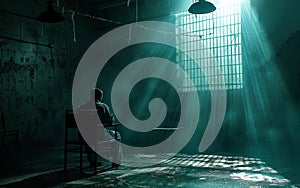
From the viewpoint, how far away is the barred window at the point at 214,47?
8469 mm

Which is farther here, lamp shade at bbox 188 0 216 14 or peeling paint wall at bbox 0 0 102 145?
peeling paint wall at bbox 0 0 102 145

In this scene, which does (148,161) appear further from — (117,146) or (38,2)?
(38,2)

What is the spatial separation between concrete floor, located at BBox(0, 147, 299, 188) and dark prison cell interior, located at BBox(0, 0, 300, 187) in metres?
0.02

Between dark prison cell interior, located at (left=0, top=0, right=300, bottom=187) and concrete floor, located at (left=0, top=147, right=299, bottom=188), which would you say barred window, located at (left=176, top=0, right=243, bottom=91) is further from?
concrete floor, located at (left=0, top=147, right=299, bottom=188)

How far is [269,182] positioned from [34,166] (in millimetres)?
4400

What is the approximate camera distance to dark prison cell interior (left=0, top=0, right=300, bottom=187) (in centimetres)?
590

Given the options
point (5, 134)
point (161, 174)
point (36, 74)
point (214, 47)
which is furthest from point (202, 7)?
point (5, 134)

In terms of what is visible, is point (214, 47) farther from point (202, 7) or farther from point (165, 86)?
point (202, 7)

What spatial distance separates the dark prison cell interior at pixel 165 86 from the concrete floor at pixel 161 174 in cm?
2

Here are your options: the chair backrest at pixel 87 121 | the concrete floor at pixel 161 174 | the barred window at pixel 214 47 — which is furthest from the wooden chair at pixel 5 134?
the barred window at pixel 214 47

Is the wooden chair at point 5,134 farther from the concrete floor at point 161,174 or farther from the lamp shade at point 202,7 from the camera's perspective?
the lamp shade at point 202,7

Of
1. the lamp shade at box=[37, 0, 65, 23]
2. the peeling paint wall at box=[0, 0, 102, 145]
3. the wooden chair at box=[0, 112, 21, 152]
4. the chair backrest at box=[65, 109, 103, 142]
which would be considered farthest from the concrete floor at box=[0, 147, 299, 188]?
the lamp shade at box=[37, 0, 65, 23]

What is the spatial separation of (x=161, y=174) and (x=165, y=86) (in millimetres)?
4975

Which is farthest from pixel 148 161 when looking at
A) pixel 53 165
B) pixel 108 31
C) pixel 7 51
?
pixel 108 31
